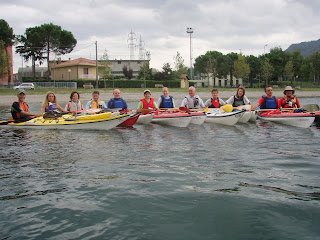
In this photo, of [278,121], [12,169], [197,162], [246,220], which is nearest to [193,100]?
[278,121]

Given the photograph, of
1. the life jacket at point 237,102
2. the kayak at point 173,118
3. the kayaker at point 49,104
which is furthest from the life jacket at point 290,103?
the kayaker at point 49,104

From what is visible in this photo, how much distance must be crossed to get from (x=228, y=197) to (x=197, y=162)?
2.04 m

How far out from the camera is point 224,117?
1259 cm

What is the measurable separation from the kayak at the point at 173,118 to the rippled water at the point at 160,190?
329 centimetres

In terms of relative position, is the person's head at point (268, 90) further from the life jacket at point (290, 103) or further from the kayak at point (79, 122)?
the kayak at point (79, 122)

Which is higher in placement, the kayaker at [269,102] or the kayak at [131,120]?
the kayaker at [269,102]

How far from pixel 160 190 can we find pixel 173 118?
7.56 m

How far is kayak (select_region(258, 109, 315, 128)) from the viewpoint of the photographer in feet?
38.2

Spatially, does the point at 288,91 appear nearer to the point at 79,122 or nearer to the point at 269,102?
the point at 269,102

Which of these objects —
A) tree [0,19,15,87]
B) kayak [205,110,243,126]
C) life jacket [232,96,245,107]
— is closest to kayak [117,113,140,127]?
kayak [205,110,243,126]

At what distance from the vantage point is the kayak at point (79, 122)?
1080 centimetres

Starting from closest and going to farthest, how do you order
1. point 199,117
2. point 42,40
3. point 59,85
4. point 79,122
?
point 79,122, point 199,117, point 59,85, point 42,40

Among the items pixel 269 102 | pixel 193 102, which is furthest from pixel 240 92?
pixel 193 102

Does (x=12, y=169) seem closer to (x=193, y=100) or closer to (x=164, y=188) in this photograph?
(x=164, y=188)
